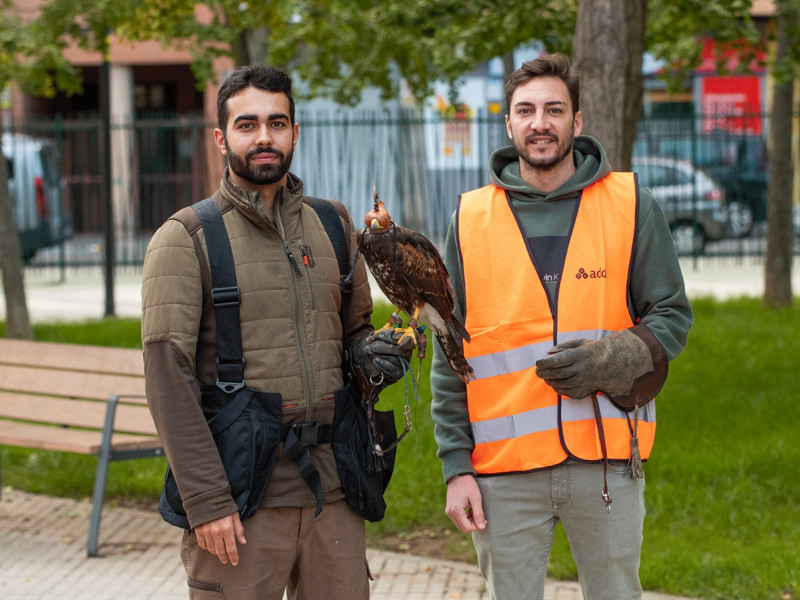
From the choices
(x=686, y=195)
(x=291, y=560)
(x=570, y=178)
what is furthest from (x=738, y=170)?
(x=291, y=560)

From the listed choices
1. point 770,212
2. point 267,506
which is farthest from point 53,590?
point 770,212

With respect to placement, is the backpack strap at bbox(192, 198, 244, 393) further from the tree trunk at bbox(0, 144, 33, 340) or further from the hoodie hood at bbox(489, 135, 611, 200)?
the tree trunk at bbox(0, 144, 33, 340)

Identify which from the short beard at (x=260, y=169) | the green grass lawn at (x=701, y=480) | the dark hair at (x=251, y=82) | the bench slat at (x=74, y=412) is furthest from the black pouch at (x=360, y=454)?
the bench slat at (x=74, y=412)

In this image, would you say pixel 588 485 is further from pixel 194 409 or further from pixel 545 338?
pixel 194 409

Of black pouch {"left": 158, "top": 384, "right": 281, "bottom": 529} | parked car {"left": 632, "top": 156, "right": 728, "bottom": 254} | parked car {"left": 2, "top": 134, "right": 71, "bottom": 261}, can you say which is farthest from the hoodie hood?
parked car {"left": 2, "top": 134, "right": 71, "bottom": 261}

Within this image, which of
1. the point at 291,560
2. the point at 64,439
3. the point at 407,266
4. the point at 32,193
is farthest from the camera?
the point at 32,193

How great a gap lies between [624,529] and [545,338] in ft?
2.05

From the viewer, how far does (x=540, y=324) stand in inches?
127

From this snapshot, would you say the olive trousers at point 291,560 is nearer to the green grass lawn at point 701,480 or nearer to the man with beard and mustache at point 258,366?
the man with beard and mustache at point 258,366

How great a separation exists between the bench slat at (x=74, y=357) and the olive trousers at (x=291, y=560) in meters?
3.29

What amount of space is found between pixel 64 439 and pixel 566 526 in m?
3.84

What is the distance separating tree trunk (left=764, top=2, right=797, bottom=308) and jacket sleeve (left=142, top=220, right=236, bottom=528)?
9.03 m

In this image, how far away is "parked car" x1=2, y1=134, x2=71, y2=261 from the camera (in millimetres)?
17734

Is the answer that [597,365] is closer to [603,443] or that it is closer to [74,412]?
[603,443]
